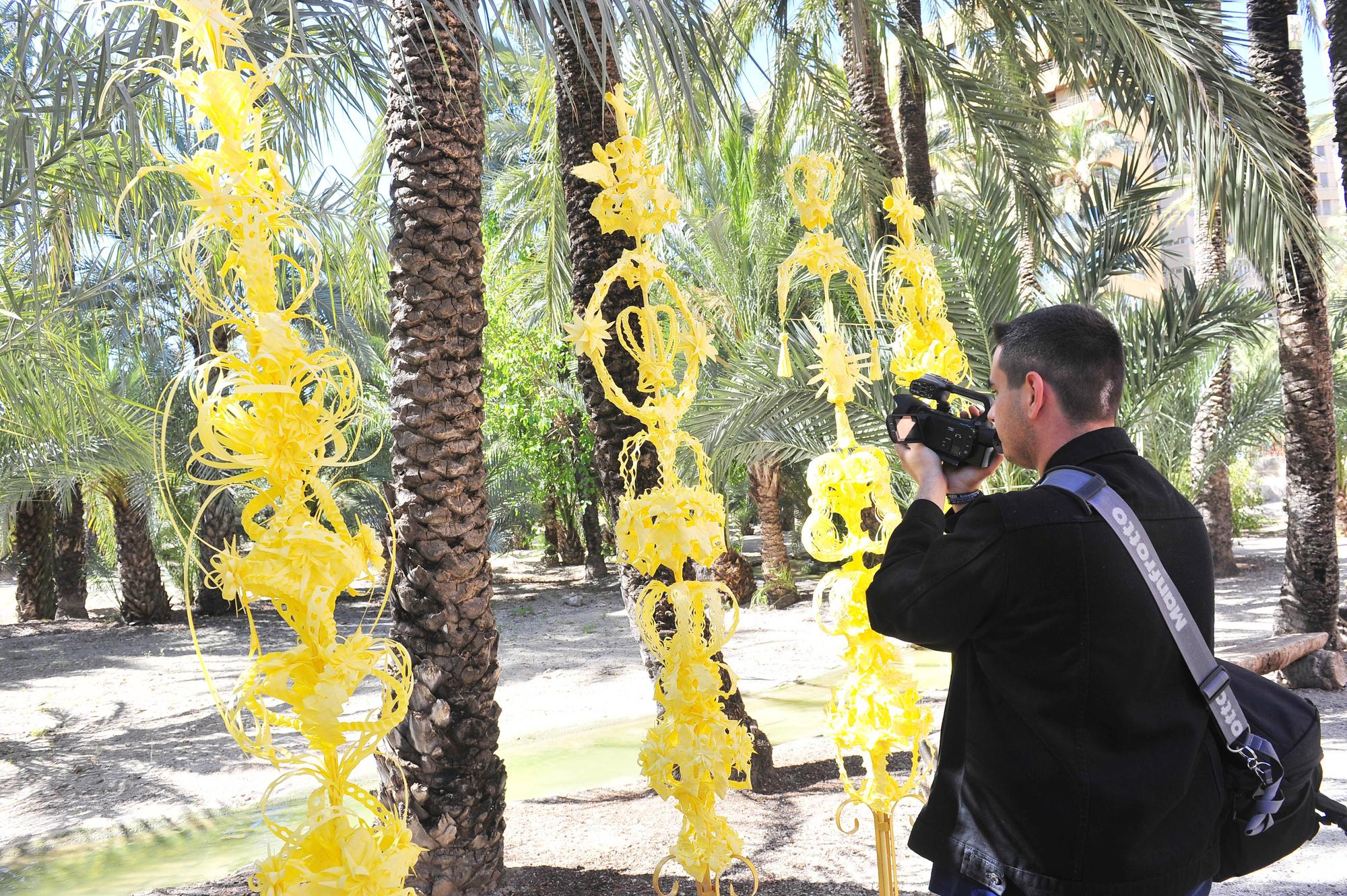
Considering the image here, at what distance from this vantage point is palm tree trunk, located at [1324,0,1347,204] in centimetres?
706

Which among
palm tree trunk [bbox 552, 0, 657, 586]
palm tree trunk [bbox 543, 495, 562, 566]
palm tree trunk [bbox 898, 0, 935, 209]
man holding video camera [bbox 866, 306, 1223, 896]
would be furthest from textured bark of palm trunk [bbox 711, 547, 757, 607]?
man holding video camera [bbox 866, 306, 1223, 896]

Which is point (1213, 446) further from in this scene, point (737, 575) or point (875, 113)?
point (875, 113)

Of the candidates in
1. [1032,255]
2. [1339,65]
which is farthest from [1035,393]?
[1032,255]

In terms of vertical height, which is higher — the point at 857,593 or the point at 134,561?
the point at 857,593

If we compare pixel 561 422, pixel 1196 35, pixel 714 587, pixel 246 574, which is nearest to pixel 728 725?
pixel 714 587

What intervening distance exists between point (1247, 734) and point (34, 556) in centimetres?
1667

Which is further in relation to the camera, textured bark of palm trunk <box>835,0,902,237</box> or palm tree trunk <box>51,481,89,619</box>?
palm tree trunk <box>51,481,89,619</box>

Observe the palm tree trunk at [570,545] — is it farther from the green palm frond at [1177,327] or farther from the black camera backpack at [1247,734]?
the black camera backpack at [1247,734]

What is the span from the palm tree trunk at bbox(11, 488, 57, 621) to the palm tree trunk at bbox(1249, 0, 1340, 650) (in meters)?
14.8

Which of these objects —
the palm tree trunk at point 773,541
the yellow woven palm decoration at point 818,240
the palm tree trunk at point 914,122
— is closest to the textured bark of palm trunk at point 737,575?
the palm tree trunk at point 773,541

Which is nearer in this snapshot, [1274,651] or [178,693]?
[1274,651]

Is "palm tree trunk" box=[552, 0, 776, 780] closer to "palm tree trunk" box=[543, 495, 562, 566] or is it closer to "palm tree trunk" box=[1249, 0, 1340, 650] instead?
"palm tree trunk" box=[1249, 0, 1340, 650]

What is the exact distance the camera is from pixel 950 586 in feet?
5.72

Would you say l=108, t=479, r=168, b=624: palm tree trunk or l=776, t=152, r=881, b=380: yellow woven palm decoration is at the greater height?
l=776, t=152, r=881, b=380: yellow woven palm decoration
